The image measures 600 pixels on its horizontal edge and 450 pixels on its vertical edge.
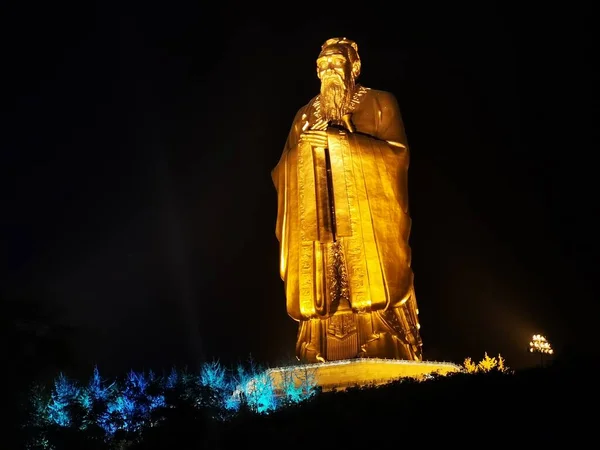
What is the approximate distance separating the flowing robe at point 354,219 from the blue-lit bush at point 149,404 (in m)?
1.91

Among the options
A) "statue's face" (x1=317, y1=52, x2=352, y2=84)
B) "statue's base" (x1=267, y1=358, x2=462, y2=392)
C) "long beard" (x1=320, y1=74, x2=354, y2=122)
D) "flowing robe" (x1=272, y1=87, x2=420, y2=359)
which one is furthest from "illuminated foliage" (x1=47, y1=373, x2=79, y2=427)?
"statue's face" (x1=317, y1=52, x2=352, y2=84)

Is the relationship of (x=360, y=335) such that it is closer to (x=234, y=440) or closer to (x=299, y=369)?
(x=299, y=369)

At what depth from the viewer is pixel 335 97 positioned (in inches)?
561

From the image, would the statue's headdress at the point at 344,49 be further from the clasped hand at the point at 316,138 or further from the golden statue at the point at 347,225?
the clasped hand at the point at 316,138

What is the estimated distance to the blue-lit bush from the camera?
1052 centimetres

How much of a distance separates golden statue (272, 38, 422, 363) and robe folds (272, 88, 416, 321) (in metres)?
0.02

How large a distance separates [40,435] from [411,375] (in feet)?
19.0

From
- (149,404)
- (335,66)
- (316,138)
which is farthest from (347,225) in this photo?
(149,404)

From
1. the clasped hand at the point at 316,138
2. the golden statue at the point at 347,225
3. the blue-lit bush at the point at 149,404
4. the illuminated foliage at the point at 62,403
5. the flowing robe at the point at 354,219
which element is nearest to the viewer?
the blue-lit bush at the point at 149,404

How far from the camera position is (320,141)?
13648 millimetres

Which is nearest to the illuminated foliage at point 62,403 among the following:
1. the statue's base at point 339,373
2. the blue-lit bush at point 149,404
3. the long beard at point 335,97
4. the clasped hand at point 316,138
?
the blue-lit bush at point 149,404

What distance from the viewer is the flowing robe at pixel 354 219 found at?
13.0 metres

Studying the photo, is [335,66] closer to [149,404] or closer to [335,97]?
[335,97]

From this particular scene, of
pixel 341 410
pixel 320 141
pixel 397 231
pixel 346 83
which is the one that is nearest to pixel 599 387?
pixel 341 410
